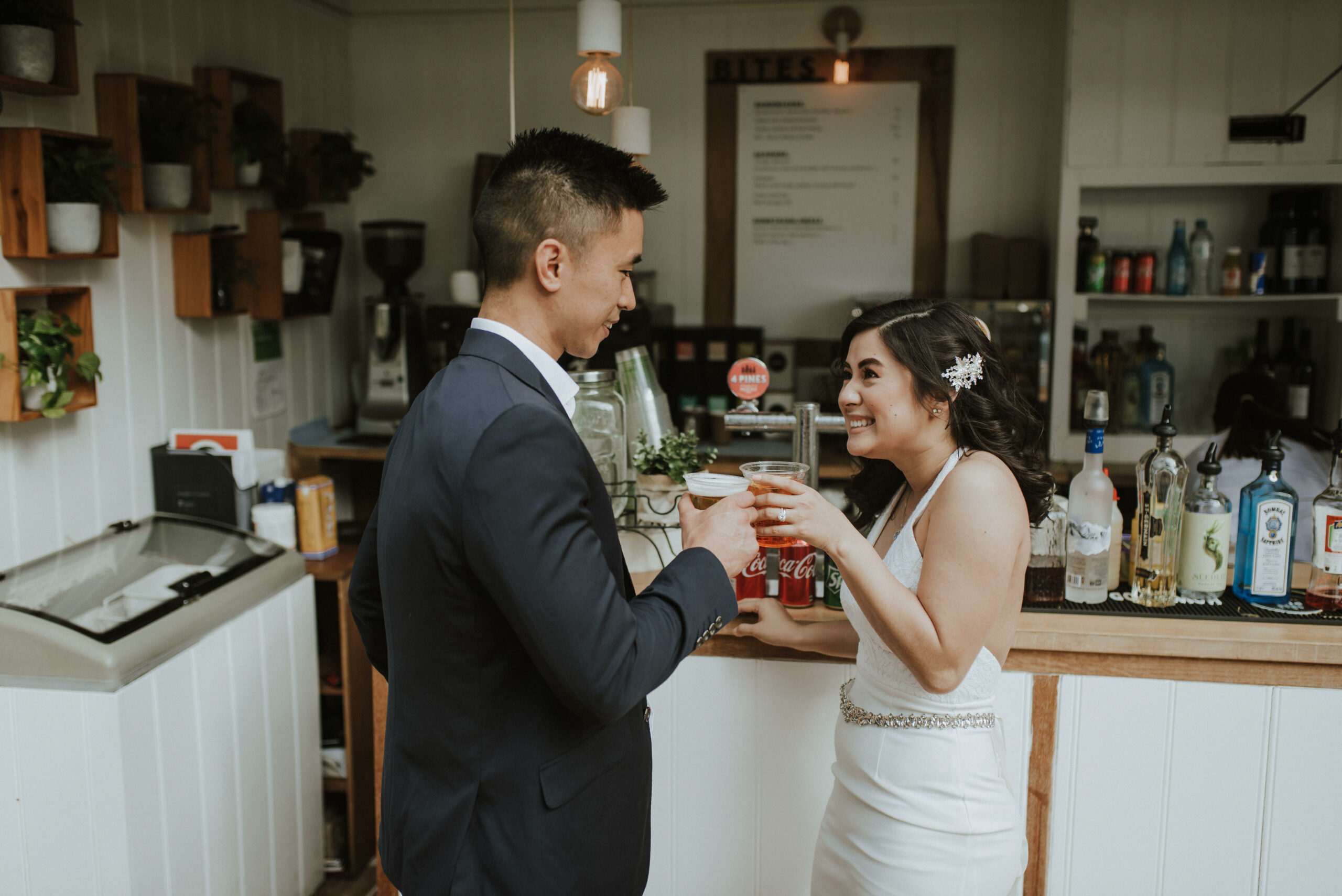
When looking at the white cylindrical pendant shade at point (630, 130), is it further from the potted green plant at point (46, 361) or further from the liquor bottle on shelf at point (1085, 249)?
the liquor bottle on shelf at point (1085, 249)

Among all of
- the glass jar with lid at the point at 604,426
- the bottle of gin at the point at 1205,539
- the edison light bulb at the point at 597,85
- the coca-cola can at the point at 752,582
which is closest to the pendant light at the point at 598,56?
the edison light bulb at the point at 597,85

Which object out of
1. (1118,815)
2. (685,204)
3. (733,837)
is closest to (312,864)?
(733,837)

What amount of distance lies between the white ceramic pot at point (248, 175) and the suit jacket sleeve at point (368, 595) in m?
2.22

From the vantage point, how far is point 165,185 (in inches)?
111

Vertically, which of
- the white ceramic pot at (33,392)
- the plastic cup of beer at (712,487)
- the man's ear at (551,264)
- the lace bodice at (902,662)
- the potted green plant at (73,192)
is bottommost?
the lace bodice at (902,662)

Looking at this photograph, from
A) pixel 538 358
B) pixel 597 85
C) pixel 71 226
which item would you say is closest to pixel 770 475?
pixel 538 358

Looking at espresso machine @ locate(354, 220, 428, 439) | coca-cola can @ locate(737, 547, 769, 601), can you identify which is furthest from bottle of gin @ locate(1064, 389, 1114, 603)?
espresso machine @ locate(354, 220, 428, 439)

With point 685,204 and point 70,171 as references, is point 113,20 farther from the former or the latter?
point 685,204

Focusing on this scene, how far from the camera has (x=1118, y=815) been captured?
1.95 meters

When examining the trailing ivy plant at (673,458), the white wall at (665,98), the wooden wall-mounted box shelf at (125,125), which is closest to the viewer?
the trailing ivy plant at (673,458)

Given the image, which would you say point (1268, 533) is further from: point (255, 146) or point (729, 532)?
point (255, 146)

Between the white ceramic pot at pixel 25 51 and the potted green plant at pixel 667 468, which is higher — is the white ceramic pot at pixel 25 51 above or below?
above

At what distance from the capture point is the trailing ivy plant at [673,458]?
2221 mm

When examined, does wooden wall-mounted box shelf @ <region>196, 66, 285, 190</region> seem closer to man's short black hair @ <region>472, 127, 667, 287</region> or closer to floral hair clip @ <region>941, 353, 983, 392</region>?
man's short black hair @ <region>472, 127, 667, 287</region>
